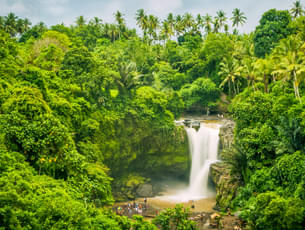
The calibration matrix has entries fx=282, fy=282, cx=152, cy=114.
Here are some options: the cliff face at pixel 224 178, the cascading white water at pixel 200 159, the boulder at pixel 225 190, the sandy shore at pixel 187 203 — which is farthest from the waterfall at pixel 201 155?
the boulder at pixel 225 190

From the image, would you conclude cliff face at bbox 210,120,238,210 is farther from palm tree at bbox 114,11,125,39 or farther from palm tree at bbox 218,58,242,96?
palm tree at bbox 114,11,125,39

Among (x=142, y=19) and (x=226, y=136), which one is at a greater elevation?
(x=142, y=19)

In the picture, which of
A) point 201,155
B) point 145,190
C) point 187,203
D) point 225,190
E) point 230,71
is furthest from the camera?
point 230,71

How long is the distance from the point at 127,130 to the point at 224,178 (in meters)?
10.6

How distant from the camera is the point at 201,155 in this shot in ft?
101

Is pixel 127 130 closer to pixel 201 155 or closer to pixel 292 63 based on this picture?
pixel 201 155


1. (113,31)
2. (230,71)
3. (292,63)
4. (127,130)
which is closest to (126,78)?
(127,130)

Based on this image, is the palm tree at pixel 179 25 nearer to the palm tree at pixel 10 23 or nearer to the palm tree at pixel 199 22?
the palm tree at pixel 199 22

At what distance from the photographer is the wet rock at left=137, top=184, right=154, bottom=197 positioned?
27.6 m

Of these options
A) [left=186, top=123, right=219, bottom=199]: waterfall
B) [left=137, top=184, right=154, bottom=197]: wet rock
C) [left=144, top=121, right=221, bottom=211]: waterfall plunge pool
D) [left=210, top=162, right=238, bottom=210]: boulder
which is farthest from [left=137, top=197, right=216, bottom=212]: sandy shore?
[left=186, top=123, right=219, bottom=199]: waterfall

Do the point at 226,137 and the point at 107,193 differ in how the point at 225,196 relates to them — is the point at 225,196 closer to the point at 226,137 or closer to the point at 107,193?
the point at 226,137

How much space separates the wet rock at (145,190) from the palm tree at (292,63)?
52.0 ft

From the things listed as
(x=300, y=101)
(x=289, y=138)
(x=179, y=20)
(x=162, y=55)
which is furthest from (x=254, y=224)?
(x=179, y=20)

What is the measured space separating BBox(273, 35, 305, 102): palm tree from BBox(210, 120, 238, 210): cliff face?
26.2 feet
